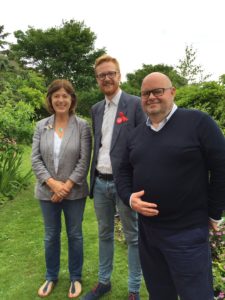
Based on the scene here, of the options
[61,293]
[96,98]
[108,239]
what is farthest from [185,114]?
[96,98]

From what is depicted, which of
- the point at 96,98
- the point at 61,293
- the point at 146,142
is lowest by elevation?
the point at 61,293

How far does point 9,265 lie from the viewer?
14.1 ft

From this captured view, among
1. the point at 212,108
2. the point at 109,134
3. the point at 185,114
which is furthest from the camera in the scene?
the point at 212,108

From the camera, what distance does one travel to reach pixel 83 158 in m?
3.26

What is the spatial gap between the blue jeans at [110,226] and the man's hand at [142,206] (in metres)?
0.69

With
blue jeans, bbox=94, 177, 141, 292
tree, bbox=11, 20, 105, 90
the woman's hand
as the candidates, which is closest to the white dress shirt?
blue jeans, bbox=94, 177, 141, 292

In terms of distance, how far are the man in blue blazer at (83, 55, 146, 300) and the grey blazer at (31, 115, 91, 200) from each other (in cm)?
12

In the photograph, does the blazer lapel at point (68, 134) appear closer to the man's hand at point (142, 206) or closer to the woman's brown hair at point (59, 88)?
the woman's brown hair at point (59, 88)

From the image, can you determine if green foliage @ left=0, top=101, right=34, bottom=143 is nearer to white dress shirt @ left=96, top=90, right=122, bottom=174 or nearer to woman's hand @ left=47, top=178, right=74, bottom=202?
woman's hand @ left=47, top=178, right=74, bottom=202

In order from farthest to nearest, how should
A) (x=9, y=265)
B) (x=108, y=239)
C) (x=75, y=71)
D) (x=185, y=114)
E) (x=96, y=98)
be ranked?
(x=75, y=71)
(x=96, y=98)
(x=9, y=265)
(x=108, y=239)
(x=185, y=114)

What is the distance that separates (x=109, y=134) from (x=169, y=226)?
1111 millimetres

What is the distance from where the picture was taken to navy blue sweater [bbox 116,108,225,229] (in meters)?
2.11

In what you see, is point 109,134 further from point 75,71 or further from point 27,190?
point 75,71

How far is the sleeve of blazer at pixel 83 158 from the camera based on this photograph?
127 inches
